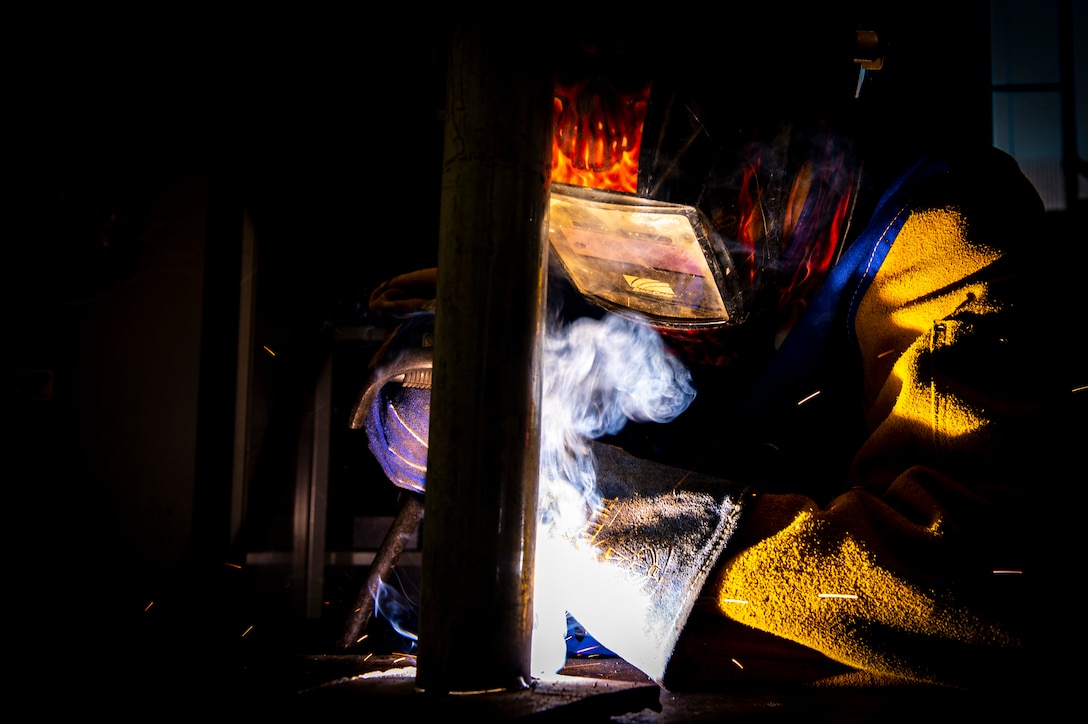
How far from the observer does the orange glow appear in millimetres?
1508

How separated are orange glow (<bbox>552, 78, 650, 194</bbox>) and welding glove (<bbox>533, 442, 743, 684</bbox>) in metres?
0.67

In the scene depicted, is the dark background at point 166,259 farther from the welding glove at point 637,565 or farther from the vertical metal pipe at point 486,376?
the welding glove at point 637,565

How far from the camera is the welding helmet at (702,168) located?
1.52m

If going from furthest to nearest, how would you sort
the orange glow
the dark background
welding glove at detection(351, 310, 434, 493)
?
the dark background
welding glove at detection(351, 310, 434, 493)
the orange glow

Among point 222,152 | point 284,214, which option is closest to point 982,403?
point 284,214

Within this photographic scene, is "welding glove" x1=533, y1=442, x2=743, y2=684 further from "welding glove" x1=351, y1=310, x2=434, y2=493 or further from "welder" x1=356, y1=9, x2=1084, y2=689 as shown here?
"welding glove" x1=351, y1=310, x2=434, y2=493

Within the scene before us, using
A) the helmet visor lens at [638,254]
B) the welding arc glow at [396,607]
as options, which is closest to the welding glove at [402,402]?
the helmet visor lens at [638,254]

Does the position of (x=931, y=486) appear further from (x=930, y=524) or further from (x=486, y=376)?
(x=486, y=376)

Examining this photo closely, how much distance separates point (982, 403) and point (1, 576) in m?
3.88

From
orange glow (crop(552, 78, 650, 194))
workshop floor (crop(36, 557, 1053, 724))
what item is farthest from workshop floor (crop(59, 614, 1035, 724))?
orange glow (crop(552, 78, 650, 194))

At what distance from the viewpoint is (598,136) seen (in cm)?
153

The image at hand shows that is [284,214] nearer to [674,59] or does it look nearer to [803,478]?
[674,59]

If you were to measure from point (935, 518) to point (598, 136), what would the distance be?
1022mm

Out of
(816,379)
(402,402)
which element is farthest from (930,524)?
(402,402)
